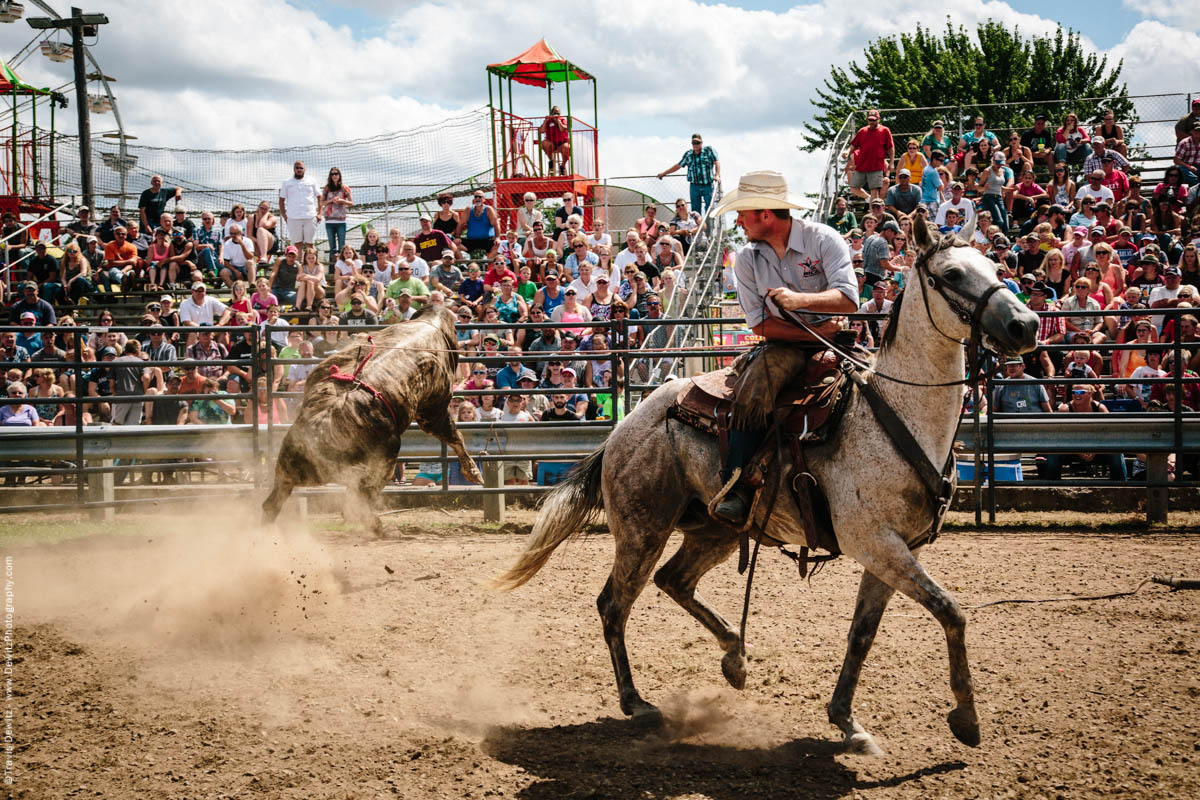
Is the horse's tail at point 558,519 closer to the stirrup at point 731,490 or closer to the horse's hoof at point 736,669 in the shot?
the stirrup at point 731,490

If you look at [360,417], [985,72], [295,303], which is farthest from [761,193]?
[985,72]

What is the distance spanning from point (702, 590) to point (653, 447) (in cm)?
237

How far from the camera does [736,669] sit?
515cm

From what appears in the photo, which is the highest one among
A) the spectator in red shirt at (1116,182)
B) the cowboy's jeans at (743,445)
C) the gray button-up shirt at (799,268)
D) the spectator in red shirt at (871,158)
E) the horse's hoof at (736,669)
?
the spectator in red shirt at (871,158)

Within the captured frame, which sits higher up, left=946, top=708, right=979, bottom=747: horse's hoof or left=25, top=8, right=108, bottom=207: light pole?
left=25, top=8, right=108, bottom=207: light pole

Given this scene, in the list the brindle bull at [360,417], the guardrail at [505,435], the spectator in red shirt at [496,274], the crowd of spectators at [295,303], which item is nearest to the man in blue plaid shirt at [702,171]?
the crowd of spectators at [295,303]

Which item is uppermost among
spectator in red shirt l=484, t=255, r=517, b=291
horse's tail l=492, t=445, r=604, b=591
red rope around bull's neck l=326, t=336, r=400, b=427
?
spectator in red shirt l=484, t=255, r=517, b=291

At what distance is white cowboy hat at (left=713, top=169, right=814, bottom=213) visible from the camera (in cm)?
495

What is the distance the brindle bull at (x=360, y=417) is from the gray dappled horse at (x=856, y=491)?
8.63ft

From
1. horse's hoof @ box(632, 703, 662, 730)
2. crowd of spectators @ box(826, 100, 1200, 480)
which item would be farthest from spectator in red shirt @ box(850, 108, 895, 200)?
horse's hoof @ box(632, 703, 662, 730)

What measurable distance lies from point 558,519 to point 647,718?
3.82ft

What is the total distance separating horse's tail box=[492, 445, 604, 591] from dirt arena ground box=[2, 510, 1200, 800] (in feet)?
1.91

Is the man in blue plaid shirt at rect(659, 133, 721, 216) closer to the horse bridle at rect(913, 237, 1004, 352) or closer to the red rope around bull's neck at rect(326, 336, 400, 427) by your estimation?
the red rope around bull's neck at rect(326, 336, 400, 427)

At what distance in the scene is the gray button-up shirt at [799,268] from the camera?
196 inches
